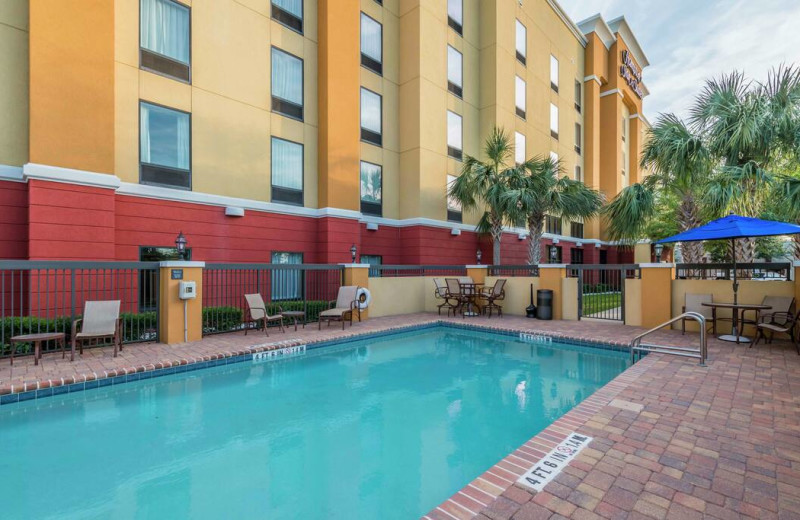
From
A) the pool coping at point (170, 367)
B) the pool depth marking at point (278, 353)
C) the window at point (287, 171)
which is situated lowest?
the pool depth marking at point (278, 353)

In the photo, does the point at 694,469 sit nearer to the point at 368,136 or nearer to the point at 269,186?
the point at 269,186

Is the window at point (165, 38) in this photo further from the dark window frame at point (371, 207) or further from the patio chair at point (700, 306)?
the patio chair at point (700, 306)

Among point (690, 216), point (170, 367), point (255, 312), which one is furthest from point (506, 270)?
point (170, 367)

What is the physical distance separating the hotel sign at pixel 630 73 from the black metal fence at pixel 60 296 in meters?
30.6

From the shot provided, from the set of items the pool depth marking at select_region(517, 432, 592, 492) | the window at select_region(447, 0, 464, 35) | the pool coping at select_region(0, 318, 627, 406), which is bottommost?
the pool coping at select_region(0, 318, 627, 406)

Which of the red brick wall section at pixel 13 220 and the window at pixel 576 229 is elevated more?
the window at pixel 576 229

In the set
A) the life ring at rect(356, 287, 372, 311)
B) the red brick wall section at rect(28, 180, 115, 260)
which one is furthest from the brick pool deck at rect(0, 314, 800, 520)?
the life ring at rect(356, 287, 372, 311)

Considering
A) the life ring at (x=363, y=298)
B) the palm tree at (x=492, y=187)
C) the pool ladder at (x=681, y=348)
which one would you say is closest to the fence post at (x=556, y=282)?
the palm tree at (x=492, y=187)

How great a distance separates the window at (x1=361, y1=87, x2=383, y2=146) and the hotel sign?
21.0 metres

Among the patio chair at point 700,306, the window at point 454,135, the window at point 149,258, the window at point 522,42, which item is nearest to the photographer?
the patio chair at point 700,306

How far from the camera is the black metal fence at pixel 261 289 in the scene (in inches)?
326

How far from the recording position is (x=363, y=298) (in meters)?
9.77

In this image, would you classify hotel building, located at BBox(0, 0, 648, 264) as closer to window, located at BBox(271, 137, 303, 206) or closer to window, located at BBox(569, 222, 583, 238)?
window, located at BBox(271, 137, 303, 206)

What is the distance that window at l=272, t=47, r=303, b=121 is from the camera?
11367 millimetres
